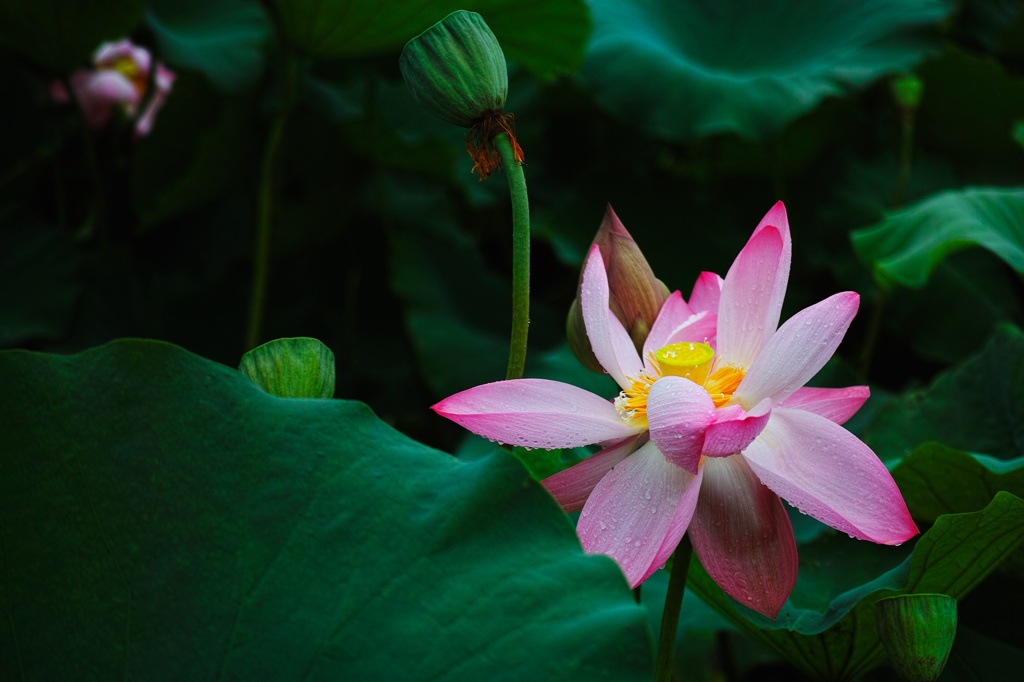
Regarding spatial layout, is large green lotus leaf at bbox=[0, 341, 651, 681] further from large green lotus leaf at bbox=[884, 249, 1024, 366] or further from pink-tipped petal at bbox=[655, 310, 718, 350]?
large green lotus leaf at bbox=[884, 249, 1024, 366]

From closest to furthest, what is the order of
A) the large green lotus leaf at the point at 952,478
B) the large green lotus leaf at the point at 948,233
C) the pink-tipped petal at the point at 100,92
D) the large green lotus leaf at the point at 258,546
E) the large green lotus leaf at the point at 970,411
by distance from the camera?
the large green lotus leaf at the point at 258,546
the large green lotus leaf at the point at 952,478
the large green lotus leaf at the point at 970,411
the large green lotus leaf at the point at 948,233
the pink-tipped petal at the point at 100,92

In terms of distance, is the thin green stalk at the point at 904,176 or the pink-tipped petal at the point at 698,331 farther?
the thin green stalk at the point at 904,176

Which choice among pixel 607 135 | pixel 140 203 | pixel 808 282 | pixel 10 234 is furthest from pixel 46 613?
pixel 607 135

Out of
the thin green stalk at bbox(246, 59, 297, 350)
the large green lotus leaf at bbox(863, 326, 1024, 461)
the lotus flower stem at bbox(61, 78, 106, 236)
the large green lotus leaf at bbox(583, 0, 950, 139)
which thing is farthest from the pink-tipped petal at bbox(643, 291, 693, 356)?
the lotus flower stem at bbox(61, 78, 106, 236)

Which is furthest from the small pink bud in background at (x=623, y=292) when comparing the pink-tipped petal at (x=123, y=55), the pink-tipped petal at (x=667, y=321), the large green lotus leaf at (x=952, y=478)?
the pink-tipped petal at (x=123, y=55)

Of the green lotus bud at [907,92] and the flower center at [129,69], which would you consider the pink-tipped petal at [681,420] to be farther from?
the flower center at [129,69]

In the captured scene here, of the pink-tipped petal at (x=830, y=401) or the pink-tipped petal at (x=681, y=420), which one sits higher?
the pink-tipped petal at (x=681, y=420)
